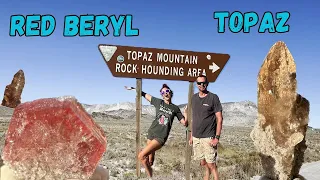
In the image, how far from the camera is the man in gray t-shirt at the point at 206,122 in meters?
7.27

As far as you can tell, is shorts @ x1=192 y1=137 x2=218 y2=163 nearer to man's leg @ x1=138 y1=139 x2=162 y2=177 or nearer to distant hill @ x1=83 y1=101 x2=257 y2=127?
man's leg @ x1=138 y1=139 x2=162 y2=177

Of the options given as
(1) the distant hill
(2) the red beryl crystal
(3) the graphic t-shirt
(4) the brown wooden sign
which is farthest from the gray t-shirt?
(1) the distant hill

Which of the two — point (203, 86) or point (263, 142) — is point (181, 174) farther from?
point (203, 86)

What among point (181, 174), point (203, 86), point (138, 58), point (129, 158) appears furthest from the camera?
point (129, 158)

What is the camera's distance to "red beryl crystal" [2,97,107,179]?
3.07 metres

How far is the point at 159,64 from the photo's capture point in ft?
31.0

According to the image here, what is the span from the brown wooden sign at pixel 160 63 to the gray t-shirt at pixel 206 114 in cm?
215

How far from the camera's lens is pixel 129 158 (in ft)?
44.9

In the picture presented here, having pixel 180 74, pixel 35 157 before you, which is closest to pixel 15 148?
pixel 35 157

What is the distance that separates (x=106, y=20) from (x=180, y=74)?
3.78m

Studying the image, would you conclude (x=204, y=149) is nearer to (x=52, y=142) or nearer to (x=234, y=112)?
(x=52, y=142)

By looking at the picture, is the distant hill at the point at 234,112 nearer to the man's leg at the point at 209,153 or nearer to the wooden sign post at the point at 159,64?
the wooden sign post at the point at 159,64

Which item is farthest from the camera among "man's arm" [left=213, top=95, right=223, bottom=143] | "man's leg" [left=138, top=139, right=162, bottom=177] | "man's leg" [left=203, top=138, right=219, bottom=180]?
"man's leg" [left=138, top=139, right=162, bottom=177]

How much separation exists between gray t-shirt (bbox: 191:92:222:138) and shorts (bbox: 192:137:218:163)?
0.10 metres
